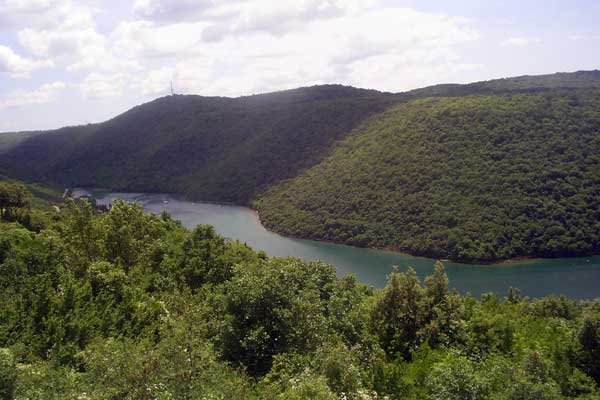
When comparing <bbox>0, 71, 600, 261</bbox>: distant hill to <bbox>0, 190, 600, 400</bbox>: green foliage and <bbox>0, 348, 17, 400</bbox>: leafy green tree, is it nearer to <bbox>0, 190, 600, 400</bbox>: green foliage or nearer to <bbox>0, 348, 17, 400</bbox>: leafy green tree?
<bbox>0, 190, 600, 400</bbox>: green foliage

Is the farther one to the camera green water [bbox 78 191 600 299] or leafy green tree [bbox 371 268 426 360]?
green water [bbox 78 191 600 299]

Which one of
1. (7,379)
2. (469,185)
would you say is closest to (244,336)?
(7,379)

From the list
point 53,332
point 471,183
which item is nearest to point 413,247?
point 471,183

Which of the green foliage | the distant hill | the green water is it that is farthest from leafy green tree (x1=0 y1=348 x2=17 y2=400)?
the distant hill

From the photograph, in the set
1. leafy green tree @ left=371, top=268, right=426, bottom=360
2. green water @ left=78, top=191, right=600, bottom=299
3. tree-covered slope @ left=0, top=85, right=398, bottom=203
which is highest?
tree-covered slope @ left=0, top=85, right=398, bottom=203

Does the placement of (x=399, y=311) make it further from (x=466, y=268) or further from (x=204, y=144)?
(x=204, y=144)

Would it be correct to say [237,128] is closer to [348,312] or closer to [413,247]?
[413,247]

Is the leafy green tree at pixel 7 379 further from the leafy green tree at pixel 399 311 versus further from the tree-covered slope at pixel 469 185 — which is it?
the tree-covered slope at pixel 469 185
